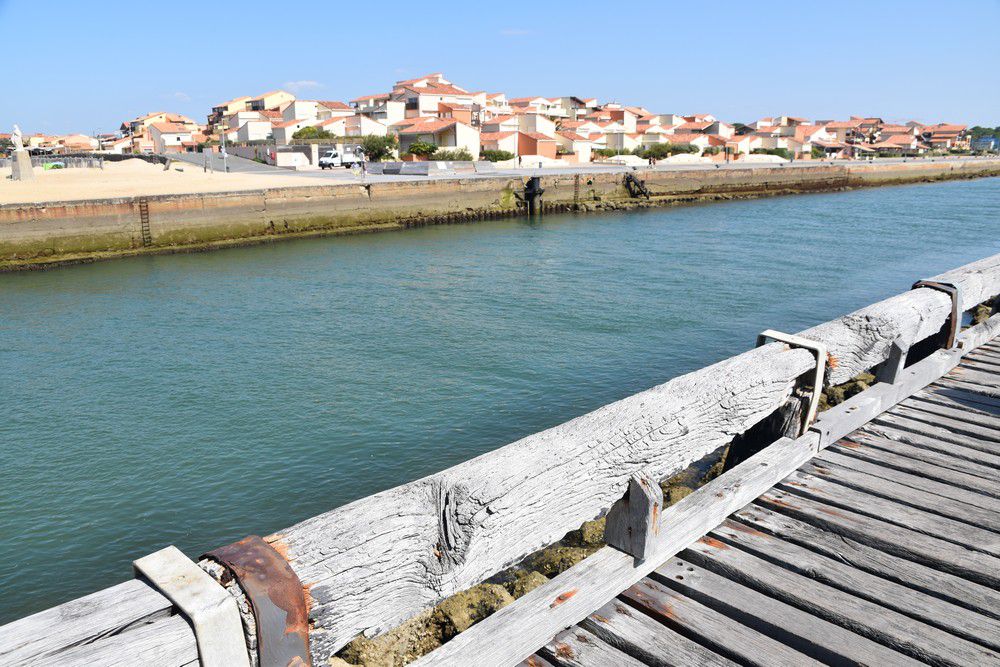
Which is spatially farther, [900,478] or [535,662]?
[900,478]

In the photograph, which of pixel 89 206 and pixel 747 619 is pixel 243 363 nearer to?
pixel 747 619

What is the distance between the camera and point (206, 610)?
167 centimetres

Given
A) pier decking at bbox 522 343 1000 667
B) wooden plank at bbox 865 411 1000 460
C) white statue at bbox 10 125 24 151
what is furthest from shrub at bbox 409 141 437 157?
pier decking at bbox 522 343 1000 667

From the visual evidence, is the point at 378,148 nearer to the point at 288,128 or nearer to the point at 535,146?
the point at 535,146

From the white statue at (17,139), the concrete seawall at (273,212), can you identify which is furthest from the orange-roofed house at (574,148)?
the white statue at (17,139)

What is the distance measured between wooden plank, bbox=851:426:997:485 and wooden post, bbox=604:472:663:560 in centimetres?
220

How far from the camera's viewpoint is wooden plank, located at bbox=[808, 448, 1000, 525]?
12.3 ft

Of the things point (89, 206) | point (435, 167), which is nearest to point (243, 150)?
point (435, 167)

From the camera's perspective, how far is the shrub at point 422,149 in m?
55.1

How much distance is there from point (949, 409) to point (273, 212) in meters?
26.2

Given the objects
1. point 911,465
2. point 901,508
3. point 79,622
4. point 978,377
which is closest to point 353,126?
point 978,377

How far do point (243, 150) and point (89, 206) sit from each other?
1454 inches

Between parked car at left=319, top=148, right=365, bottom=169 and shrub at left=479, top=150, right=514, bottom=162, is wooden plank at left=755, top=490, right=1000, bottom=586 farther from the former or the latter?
shrub at left=479, top=150, right=514, bottom=162

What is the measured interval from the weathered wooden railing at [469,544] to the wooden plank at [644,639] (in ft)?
0.28
